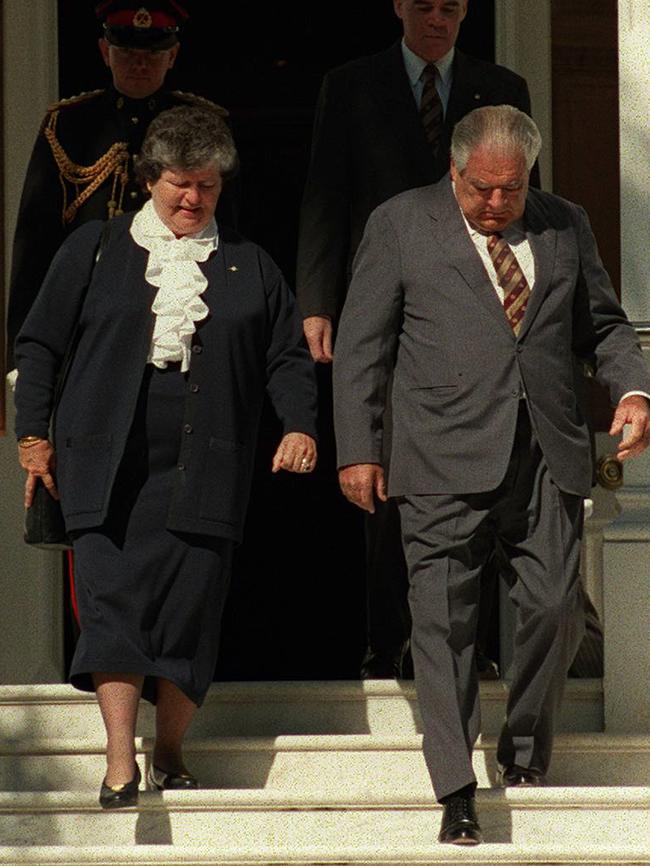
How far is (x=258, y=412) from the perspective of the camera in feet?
22.6

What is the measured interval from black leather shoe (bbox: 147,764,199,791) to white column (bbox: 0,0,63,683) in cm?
162

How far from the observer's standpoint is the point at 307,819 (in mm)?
6500

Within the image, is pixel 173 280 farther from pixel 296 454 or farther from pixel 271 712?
pixel 271 712

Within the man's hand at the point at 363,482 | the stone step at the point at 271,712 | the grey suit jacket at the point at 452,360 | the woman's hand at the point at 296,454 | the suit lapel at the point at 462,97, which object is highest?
the suit lapel at the point at 462,97

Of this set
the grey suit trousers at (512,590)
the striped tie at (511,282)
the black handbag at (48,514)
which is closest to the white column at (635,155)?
the striped tie at (511,282)

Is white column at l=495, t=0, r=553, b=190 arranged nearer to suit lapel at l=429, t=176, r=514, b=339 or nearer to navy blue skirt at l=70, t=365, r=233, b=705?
suit lapel at l=429, t=176, r=514, b=339

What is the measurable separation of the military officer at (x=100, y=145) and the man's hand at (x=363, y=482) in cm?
131

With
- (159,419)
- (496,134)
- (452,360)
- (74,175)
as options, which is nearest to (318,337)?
(159,419)

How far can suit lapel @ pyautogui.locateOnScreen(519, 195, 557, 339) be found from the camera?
6.52 m

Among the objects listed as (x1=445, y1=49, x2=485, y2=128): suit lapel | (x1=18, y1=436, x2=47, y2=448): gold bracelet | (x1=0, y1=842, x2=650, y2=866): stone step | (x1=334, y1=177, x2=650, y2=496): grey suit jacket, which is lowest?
(x1=0, y1=842, x2=650, y2=866): stone step

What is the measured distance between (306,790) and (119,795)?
54 cm

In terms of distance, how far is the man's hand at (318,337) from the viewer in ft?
23.5

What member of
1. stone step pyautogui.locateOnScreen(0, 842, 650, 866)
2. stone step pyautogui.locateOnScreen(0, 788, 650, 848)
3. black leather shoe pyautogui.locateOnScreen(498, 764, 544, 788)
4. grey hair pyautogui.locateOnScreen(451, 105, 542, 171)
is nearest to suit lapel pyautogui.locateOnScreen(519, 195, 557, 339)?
grey hair pyautogui.locateOnScreen(451, 105, 542, 171)

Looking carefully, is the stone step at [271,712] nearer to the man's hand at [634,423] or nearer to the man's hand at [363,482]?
the man's hand at [363,482]
